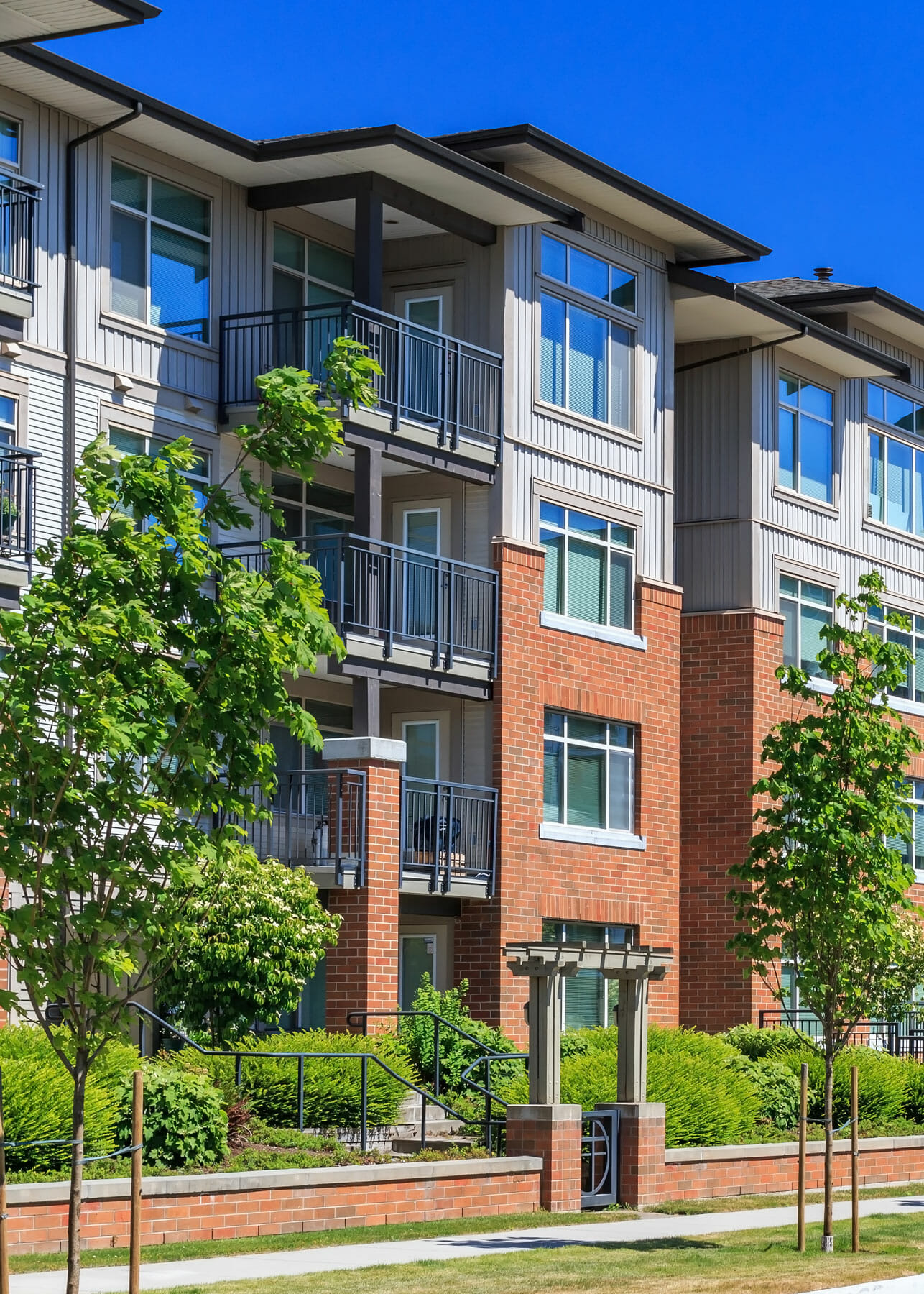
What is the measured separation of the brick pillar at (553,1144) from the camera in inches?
840

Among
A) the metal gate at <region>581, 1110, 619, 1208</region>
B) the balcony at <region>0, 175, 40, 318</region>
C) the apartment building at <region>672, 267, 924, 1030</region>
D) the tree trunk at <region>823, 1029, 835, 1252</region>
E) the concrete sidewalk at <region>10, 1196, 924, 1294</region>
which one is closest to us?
the concrete sidewalk at <region>10, 1196, 924, 1294</region>

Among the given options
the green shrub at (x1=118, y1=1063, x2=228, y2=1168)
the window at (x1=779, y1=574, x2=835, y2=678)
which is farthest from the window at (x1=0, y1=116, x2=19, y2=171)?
the window at (x1=779, y1=574, x2=835, y2=678)

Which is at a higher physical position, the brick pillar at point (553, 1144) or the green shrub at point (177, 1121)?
the green shrub at point (177, 1121)

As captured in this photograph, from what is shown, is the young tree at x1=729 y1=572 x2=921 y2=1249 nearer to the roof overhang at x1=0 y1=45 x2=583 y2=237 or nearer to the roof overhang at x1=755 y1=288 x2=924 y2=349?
the roof overhang at x1=0 y1=45 x2=583 y2=237

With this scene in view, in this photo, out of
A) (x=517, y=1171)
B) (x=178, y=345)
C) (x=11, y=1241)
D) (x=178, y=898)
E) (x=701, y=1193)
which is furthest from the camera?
(x=178, y=345)

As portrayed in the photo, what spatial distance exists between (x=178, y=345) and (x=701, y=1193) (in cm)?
1286

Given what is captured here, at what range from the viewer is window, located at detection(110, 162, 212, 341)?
1060 inches

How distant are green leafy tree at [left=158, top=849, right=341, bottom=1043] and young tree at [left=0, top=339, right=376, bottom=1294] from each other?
1034cm

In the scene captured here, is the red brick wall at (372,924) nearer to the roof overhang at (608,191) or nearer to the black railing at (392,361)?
the black railing at (392,361)

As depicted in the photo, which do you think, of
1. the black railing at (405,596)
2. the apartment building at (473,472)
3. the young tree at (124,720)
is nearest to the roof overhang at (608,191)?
the apartment building at (473,472)

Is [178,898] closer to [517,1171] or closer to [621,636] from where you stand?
[517,1171]

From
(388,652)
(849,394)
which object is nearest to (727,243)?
(849,394)

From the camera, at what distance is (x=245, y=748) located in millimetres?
12234

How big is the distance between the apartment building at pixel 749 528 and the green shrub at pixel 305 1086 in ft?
41.9
